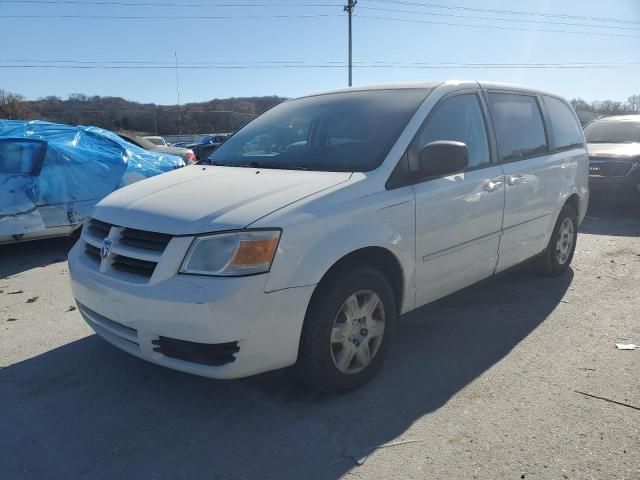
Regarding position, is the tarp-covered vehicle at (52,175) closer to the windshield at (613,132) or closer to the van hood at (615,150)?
the van hood at (615,150)

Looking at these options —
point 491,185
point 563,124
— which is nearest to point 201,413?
point 491,185

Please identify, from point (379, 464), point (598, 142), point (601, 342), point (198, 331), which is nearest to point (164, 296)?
point (198, 331)

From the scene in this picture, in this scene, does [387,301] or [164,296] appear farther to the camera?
[387,301]

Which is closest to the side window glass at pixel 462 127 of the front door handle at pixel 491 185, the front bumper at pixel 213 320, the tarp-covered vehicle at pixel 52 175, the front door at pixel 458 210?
Answer: the front door at pixel 458 210

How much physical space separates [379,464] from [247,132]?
286 cm

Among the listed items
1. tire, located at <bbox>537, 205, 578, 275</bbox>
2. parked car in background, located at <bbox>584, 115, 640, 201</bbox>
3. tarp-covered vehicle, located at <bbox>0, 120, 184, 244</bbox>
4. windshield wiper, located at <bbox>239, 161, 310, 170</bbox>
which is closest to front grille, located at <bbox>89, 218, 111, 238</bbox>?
windshield wiper, located at <bbox>239, 161, 310, 170</bbox>

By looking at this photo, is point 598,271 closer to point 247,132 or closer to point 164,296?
point 247,132

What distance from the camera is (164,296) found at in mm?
2684

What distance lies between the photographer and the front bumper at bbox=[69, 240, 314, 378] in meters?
2.61

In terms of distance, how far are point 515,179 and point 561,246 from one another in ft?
4.99

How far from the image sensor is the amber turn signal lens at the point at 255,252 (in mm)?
2662

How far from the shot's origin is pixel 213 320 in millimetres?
2600

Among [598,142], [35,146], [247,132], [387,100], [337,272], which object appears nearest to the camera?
[337,272]

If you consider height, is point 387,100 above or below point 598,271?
above
